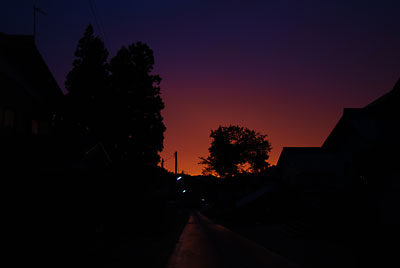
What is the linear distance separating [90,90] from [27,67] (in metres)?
23.9

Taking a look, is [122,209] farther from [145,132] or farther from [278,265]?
[145,132]

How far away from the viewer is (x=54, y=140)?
13148 millimetres

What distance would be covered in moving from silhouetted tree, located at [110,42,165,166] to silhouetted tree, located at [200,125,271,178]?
2720cm

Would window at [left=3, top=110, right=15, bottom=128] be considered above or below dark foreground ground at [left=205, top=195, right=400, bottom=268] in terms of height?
above

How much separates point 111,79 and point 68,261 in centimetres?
2896

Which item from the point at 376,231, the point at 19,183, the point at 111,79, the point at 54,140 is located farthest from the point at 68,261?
the point at 111,79

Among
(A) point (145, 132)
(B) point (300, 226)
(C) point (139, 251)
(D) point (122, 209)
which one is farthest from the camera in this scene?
(A) point (145, 132)

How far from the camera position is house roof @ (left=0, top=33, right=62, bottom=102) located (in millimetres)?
12109

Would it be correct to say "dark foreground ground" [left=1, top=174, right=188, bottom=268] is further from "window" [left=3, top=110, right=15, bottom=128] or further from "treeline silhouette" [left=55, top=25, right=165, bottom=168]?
"treeline silhouette" [left=55, top=25, right=165, bottom=168]

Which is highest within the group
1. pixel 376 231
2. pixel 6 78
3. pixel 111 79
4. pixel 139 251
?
pixel 111 79

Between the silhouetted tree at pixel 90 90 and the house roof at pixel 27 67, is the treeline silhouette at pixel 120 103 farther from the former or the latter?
the house roof at pixel 27 67

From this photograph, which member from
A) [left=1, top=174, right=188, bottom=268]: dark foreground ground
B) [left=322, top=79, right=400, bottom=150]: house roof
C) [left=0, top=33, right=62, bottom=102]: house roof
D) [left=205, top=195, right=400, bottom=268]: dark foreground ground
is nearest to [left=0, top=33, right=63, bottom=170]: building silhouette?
[left=0, top=33, right=62, bottom=102]: house roof

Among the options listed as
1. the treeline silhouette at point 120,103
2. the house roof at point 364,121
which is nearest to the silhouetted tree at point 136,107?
the treeline silhouette at point 120,103

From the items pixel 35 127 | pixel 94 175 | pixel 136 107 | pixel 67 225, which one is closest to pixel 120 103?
pixel 136 107
